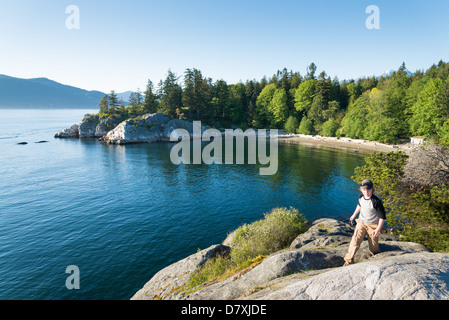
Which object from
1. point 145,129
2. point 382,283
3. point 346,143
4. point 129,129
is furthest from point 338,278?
point 145,129

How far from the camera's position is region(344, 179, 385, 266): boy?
321 inches

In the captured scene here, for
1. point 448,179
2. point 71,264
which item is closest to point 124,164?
point 71,264

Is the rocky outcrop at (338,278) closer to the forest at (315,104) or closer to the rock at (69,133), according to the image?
the forest at (315,104)

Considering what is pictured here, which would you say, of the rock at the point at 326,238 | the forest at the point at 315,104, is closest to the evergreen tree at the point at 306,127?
the forest at the point at 315,104

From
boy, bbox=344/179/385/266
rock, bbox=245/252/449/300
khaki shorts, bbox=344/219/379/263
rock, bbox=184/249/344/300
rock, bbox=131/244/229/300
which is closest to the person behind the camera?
rock, bbox=245/252/449/300

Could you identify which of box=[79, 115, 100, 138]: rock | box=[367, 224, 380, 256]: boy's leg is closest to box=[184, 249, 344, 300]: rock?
box=[367, 224, 380, 256]: boy's leg

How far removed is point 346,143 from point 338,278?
287ft

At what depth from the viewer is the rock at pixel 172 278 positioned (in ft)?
42.0

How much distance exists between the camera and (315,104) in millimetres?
98125

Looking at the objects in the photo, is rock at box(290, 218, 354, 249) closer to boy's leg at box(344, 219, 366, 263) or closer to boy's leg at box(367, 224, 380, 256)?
boy's leg at box(367, 224, 380, 256)

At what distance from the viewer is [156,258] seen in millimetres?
19766

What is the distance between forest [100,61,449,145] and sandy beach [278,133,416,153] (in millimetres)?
2732

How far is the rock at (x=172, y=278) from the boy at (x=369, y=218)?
9143 millimetres

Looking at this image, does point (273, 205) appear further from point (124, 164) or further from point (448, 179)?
point (124, 164)
